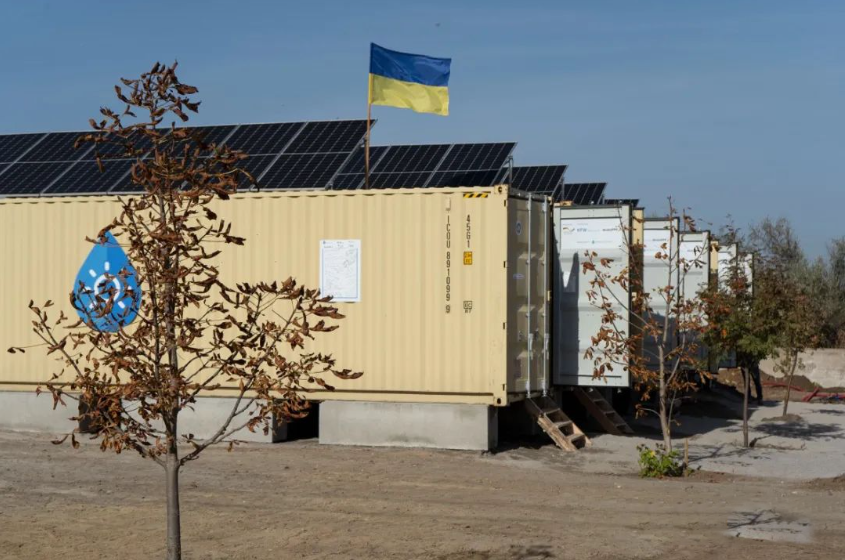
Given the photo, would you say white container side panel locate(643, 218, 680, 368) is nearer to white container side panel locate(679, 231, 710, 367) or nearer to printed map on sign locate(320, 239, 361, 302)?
white container side panel locate(679, 231, 710, 367)

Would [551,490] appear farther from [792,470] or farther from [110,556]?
[110,556]

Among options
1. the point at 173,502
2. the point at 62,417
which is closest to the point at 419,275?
the point at 62,417

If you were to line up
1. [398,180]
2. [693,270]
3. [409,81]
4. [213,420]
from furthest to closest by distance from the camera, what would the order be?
[398,180] < [693,270] < [409,81] < [213,420]

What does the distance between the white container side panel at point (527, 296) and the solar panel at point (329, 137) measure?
5.36 metres

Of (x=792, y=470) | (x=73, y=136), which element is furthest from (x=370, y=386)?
(x=73, y=136)

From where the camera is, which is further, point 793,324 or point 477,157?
point 477,157

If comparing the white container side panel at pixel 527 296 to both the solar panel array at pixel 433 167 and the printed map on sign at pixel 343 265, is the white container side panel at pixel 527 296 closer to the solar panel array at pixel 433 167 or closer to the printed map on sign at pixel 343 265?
the printed map on sign at pixel 343 265

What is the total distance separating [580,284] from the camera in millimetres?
15875

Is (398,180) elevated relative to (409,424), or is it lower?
elevated

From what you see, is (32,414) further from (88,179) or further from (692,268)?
(692,268)

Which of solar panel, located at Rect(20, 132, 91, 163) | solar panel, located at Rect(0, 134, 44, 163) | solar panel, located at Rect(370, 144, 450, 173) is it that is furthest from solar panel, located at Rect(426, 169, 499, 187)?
solar panel, located at Rect(0, 134, 44, 163)

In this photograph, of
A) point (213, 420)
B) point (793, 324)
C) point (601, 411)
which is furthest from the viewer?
point (601, 411)

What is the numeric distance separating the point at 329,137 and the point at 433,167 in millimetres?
3538

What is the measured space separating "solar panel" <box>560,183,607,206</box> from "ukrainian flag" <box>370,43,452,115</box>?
32.4 feet
